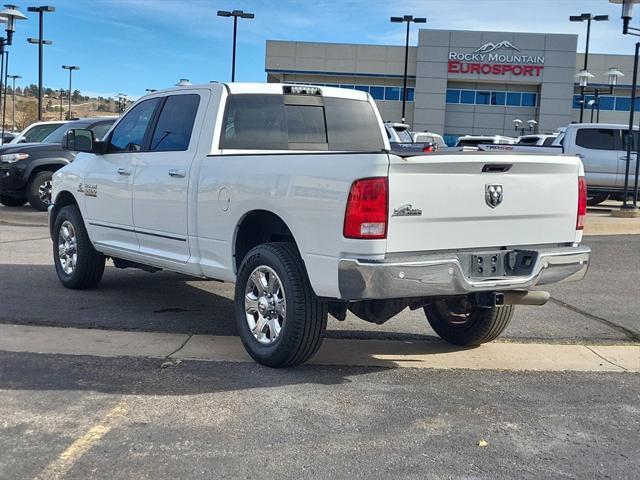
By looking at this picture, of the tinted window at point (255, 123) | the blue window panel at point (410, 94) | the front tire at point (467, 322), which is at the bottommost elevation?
the front tire at point (467, 322)

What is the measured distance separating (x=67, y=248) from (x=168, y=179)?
234 cm

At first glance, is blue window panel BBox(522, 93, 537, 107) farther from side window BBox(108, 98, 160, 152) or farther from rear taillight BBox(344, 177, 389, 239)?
rear taillight BBox(344, 177, 389, 239)

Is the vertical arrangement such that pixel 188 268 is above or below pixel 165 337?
above

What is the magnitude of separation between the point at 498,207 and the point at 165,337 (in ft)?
9.96

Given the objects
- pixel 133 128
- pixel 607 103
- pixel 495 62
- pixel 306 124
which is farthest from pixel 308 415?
pixel 607 103

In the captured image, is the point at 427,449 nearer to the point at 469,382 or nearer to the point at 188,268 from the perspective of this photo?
the point at 469,382

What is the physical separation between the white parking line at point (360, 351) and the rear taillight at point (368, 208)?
1.52 metres

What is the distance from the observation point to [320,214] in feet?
14.4

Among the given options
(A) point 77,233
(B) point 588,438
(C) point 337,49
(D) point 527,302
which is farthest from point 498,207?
(C) point 337,49

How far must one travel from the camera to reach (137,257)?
250 inches

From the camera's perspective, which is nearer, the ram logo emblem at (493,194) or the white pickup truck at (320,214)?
the white pickup truck at (320,214)

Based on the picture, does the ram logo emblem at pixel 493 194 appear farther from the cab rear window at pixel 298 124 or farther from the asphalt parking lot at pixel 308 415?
the cab rear window at pixel 298 124

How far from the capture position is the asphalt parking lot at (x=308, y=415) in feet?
11.7

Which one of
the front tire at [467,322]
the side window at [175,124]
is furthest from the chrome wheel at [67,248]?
the front tire at [467,322]
